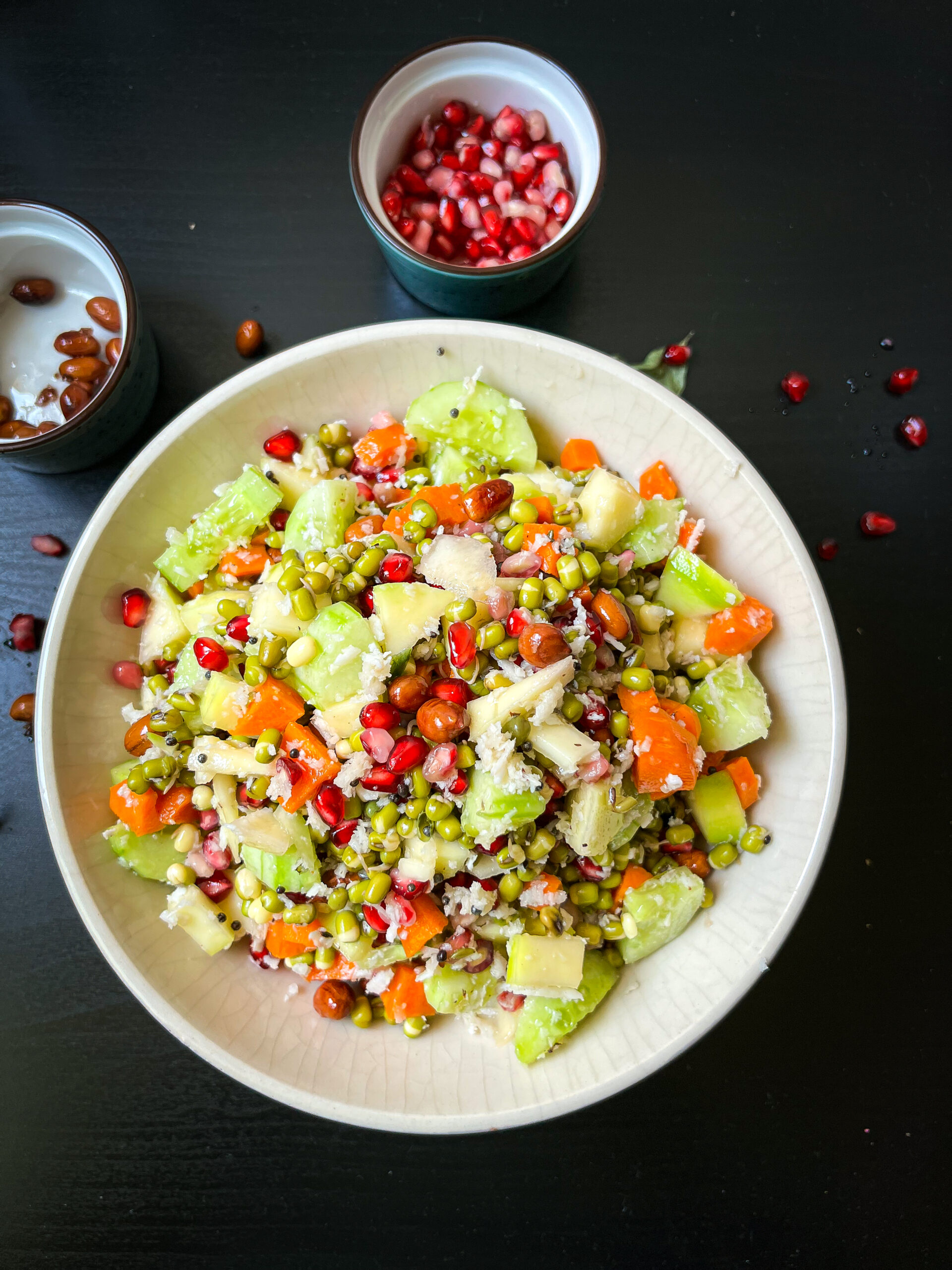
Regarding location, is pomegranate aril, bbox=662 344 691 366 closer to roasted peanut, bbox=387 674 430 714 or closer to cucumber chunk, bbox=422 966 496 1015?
roasted peanut, bbox=387 674 430 714

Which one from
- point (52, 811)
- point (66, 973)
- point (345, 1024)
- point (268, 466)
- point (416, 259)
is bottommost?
point (66, 973)

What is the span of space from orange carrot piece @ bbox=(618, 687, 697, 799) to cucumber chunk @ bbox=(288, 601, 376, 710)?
0.72 m

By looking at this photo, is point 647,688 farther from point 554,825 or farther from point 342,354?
point 342,354

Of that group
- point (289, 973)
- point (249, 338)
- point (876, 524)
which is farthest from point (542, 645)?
point (249, 338)

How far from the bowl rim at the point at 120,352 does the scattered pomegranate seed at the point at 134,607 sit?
1.89 ft

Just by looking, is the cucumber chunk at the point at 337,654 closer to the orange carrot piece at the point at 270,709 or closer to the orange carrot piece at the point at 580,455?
the orange carrot piece at the point at 270,709

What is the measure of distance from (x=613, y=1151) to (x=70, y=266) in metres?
3.71

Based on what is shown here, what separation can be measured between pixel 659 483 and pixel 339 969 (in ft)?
5.66

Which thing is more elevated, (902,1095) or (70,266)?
(70,266)

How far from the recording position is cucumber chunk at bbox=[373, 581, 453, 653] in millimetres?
2098

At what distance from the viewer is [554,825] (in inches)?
87.4

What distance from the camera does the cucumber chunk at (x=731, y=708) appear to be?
7.47 feet

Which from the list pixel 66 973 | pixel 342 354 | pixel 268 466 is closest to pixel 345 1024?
pixel 66 973

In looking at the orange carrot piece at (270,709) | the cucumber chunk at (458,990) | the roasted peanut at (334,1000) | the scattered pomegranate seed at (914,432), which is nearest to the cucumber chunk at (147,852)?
the orange carrot piece at (270,709)
